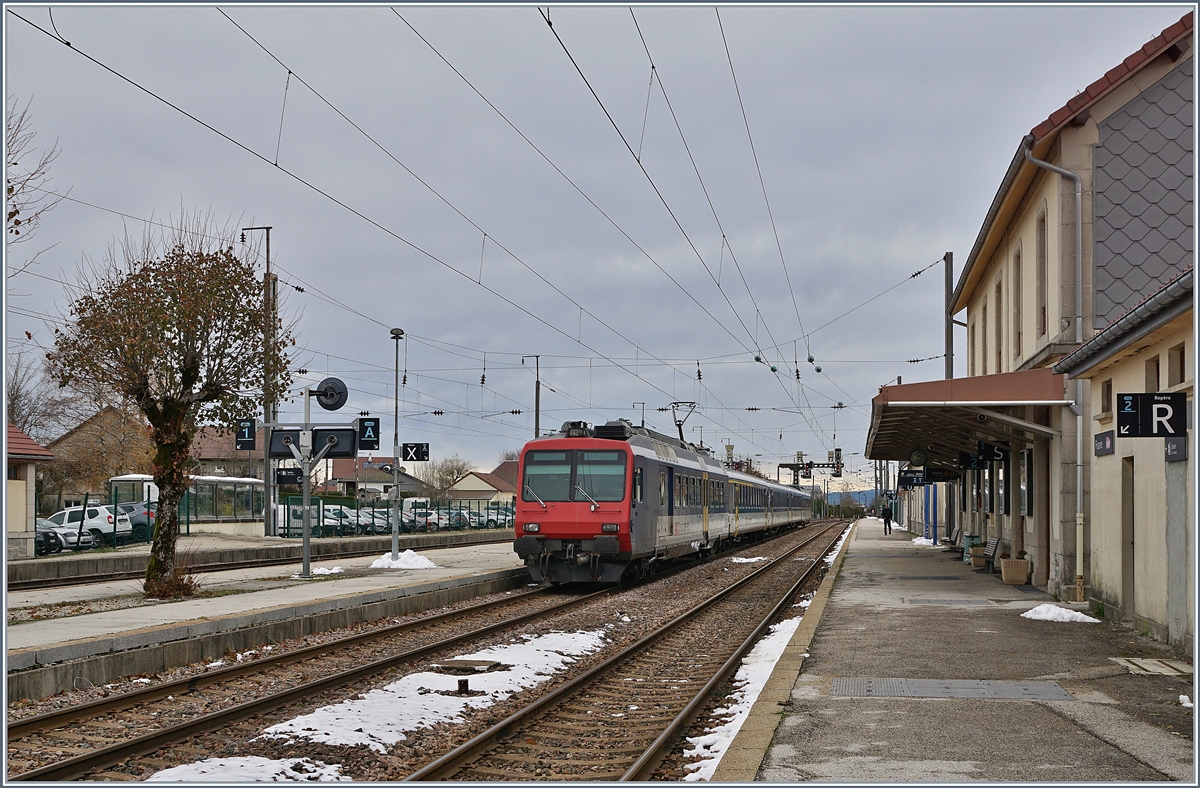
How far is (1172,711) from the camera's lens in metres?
8.63

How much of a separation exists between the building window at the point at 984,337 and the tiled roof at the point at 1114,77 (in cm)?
1114

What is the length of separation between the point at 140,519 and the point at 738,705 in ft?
95.1

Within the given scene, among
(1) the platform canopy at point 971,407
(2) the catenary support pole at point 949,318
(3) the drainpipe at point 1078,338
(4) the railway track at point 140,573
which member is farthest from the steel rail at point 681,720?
(2) the catenary support pole at point 949,318

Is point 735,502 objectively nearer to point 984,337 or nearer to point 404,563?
point 984,337

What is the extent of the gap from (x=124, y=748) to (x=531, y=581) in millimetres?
17074

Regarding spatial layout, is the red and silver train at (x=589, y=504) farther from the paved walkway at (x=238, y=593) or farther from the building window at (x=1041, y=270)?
the building window at (x=1041, y=270)

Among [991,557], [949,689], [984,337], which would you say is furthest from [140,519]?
[949,689]

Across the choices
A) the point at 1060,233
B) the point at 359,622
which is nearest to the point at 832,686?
the point at 359,622

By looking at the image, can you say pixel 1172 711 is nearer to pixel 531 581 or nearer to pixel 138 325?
pixel 138 325

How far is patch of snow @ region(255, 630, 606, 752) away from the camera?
8195mm

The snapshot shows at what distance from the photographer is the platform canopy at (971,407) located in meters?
17.3

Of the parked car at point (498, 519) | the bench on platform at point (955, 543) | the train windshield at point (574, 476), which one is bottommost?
the parked car at point (498, 519)

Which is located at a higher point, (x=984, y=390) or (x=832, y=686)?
(x=984, y=390)

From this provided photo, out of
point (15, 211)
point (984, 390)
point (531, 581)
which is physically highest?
point (15, 211)
